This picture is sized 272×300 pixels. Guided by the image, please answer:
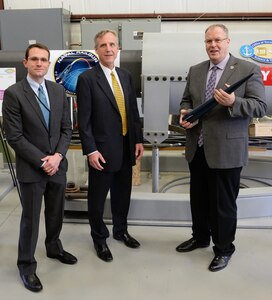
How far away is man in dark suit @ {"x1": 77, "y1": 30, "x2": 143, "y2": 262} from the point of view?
183 cm

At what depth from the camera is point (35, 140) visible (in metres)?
1.65

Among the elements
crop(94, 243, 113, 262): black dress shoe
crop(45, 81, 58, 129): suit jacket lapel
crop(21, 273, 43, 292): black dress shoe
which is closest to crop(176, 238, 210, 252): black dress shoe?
crop(94, 243, 113, 262): black dress shoe

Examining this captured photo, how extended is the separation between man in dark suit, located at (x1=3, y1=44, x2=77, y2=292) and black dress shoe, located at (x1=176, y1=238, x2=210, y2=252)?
0.82 m

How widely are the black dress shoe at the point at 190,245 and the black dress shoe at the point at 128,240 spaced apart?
0.88 ft

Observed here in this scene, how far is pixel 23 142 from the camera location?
1.60m

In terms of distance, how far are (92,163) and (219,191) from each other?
0.71m

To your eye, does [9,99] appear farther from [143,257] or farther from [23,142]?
[143,257]

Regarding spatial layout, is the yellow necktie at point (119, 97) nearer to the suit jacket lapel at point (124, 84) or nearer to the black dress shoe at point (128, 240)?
the suit jacket lapel at point (124, 84)

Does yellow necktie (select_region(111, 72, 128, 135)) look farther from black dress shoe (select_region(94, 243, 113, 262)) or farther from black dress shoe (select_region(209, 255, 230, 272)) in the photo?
black dress shoe (select_region(209, 255, 230, 272))

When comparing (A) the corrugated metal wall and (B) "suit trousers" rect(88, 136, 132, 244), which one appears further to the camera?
(A) the corrugated metal wall

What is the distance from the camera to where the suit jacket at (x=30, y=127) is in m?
1.59

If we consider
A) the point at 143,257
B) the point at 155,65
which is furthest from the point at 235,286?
the point at 155,65

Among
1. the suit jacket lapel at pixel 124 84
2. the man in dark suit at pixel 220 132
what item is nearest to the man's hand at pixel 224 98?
the man in dark suit at pixel 220 132

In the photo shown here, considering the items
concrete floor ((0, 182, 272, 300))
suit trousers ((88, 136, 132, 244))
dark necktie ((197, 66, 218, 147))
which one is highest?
dark necktie ((197, 66, 218, 147))
